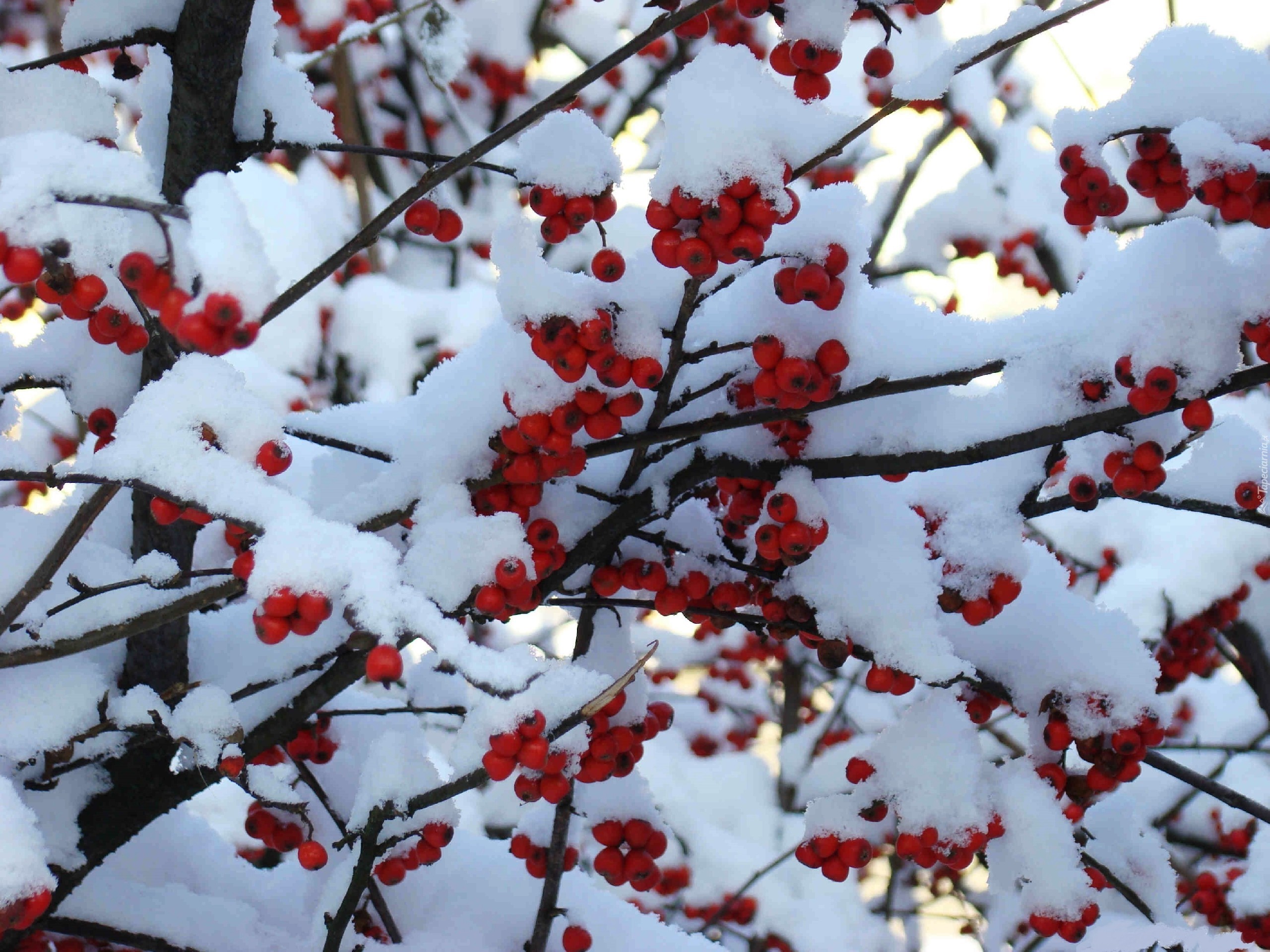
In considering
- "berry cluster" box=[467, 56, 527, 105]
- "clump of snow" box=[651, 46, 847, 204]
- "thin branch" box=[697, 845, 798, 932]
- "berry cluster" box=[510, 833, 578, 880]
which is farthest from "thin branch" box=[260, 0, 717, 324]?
"berry cluster" box=[467, 56, 527, 105]

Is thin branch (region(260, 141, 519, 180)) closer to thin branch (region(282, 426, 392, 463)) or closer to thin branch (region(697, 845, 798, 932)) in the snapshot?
thin branch (region(282, 426, 392, 463))

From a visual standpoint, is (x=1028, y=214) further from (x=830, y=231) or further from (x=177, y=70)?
(x=177, y=70)

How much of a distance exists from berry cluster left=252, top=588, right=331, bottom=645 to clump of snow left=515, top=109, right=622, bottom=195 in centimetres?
86

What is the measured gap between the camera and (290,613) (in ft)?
4.28

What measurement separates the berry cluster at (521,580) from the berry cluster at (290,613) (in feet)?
1.30

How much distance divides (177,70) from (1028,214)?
178 inches

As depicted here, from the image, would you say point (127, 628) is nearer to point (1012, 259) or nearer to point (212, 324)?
point (212, 324)

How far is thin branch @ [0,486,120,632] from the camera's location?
144cm

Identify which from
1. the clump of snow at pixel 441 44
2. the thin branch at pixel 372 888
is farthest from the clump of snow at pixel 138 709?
the clump of snow at pixel 441 44

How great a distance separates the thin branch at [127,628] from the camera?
5.04 ft

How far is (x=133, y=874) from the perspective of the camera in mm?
2445

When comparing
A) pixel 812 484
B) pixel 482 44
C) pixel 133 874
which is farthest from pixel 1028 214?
pixel 133 874

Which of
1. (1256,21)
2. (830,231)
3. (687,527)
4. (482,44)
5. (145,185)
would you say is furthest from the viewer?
(482,44)

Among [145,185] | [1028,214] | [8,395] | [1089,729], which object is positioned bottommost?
[145,185]
